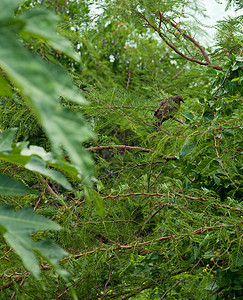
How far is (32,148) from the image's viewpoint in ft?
1.38

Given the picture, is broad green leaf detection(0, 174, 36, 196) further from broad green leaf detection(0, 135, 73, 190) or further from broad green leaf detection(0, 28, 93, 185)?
broad green leaf detection(0, 28, 93, 185)

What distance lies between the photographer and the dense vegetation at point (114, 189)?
24cm

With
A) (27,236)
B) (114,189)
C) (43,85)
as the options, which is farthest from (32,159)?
(114,189)

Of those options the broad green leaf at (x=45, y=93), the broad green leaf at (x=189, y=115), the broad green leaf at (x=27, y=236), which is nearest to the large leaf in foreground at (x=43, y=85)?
the broad green leaf at (x=45, y=93)

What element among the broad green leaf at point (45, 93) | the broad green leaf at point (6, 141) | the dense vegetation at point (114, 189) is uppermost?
the broad green leaf at point (45, 93)

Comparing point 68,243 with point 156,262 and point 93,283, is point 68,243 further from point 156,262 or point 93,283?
point 156,262

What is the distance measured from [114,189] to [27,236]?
107cm

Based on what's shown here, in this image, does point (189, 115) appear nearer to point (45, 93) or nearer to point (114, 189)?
point (114, 189)

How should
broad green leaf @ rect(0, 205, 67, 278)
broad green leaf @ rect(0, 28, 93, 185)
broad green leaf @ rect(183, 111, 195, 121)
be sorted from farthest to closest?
broad green leaf @ rect(183, 111, 195, 121), broad green leaf @ rect(0, 205, 67, 278), broad green leaf @ rect(0, 28, 93, 185)

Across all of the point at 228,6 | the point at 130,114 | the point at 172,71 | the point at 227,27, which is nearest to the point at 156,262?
the point at 130,114

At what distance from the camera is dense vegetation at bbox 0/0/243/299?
236 mm

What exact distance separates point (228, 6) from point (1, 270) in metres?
1.43

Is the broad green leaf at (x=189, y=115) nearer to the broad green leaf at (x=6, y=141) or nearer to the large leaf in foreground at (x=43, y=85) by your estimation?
the broad green leaf at (x=6, y=141)

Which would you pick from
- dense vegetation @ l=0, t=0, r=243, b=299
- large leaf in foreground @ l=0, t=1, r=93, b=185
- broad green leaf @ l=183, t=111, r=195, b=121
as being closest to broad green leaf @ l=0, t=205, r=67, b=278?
dense vegetation @ l=0, t=0, r=243, b=299
